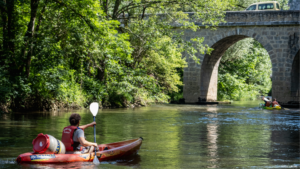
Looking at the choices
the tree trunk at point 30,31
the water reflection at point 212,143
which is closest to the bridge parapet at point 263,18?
the tree trunk at point 30,31

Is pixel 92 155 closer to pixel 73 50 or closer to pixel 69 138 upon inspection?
pixel 69 138

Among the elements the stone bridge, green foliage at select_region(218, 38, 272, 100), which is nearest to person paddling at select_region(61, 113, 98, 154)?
the stone bridge

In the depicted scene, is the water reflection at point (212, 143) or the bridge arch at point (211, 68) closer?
the water reflection at point (212, 143)

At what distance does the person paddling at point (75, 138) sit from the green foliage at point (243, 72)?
23933 millimetres

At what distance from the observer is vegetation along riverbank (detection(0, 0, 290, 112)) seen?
1560 cm

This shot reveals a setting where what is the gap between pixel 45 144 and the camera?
6.27m

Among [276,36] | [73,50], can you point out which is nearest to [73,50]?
[73,50]

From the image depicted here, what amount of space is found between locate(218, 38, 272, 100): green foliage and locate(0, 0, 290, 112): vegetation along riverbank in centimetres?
1117

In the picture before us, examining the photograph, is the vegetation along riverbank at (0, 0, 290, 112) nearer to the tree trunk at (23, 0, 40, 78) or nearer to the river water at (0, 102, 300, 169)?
the tree trunk at (23, 0, 40, 78)

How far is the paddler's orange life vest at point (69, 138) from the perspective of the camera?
6.48 metres

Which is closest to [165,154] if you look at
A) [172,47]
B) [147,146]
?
[147,146]

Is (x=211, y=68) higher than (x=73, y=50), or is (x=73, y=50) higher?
(x=73, y=50)

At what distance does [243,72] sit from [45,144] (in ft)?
94.4

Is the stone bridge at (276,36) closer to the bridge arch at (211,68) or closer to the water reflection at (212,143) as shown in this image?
the bridge arch at (211,68)
